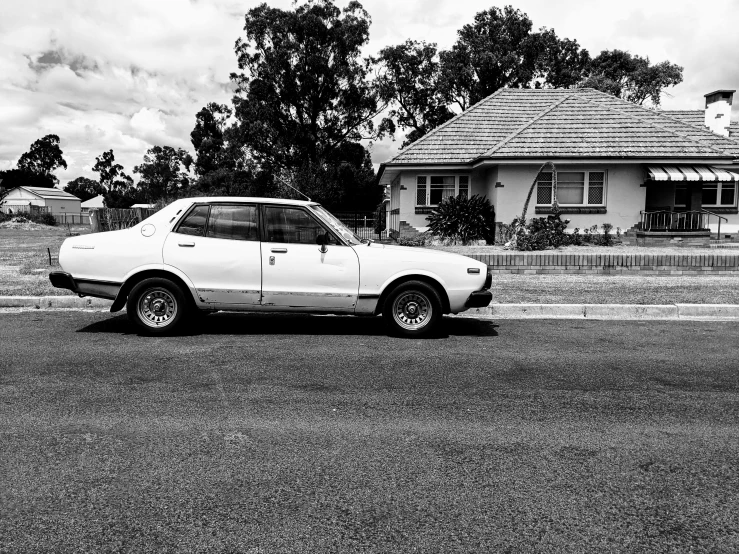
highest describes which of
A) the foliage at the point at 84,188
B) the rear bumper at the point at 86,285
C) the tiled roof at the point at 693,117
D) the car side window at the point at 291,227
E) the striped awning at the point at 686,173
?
the foliage at the point at 84,188

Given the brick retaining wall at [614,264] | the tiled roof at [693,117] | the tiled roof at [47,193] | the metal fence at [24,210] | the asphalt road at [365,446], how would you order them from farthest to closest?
the tiled roof at [47,193] → the metal fence at [24,210] → the tiled roof at [693,117] → the brick retaining wall at [614,264] → the asphalt road at [365,446]

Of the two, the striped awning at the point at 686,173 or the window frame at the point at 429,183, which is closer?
the striped awning at the point at 686,173

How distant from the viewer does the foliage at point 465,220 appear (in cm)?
2159

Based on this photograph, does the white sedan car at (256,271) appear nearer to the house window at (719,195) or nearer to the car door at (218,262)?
the car door at (218,262)

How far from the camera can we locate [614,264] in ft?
42.5

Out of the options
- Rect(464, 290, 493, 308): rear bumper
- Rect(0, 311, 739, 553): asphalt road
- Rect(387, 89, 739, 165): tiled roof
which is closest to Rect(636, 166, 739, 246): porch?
Rect(387, 89, 739, 165): tiled roof

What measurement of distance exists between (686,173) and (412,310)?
16102mm

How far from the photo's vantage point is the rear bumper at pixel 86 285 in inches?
297

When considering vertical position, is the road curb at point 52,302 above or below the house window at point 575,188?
below

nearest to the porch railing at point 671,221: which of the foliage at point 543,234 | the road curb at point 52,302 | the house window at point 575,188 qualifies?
the house window at point 575,188

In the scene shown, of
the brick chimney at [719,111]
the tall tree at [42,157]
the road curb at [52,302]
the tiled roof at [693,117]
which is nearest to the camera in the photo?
the road curb at [52,302]

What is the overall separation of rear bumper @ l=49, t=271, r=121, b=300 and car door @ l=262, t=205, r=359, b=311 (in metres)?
1.80

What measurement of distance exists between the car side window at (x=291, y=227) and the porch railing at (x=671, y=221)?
16.0 meters

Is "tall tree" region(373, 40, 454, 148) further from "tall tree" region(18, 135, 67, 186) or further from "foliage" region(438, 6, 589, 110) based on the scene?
"tall tree" region(18, 135, 67, 186)
